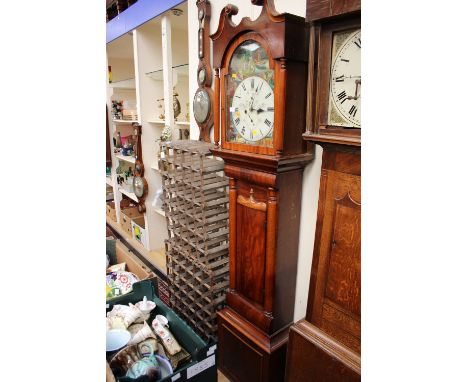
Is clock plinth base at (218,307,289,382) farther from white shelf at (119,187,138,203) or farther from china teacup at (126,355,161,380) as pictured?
white shelf at (119,187,138,203)

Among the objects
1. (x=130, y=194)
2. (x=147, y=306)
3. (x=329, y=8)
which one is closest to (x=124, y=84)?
(x=130, y=194)

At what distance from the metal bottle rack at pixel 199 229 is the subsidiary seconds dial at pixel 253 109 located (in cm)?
34

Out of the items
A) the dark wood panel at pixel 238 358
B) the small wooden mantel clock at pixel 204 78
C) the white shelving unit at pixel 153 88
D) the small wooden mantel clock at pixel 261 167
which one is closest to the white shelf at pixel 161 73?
the white shelving unit at pixel 153 88

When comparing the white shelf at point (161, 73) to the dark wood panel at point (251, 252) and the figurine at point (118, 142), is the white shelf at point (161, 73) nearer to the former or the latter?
the figurine at point (118, 142)

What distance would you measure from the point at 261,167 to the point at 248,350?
3.04ft

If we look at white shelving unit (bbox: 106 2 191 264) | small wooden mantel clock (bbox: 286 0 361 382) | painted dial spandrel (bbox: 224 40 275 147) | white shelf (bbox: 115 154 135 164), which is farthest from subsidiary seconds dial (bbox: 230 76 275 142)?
white shelf (bbox: 115 154 135 164)

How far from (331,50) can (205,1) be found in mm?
1216

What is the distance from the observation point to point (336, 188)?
42.5 inches

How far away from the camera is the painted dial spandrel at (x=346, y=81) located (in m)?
0.97

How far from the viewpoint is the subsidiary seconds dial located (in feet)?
4.20

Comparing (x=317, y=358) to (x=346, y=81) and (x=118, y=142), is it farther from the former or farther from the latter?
(x=118, y=142)
